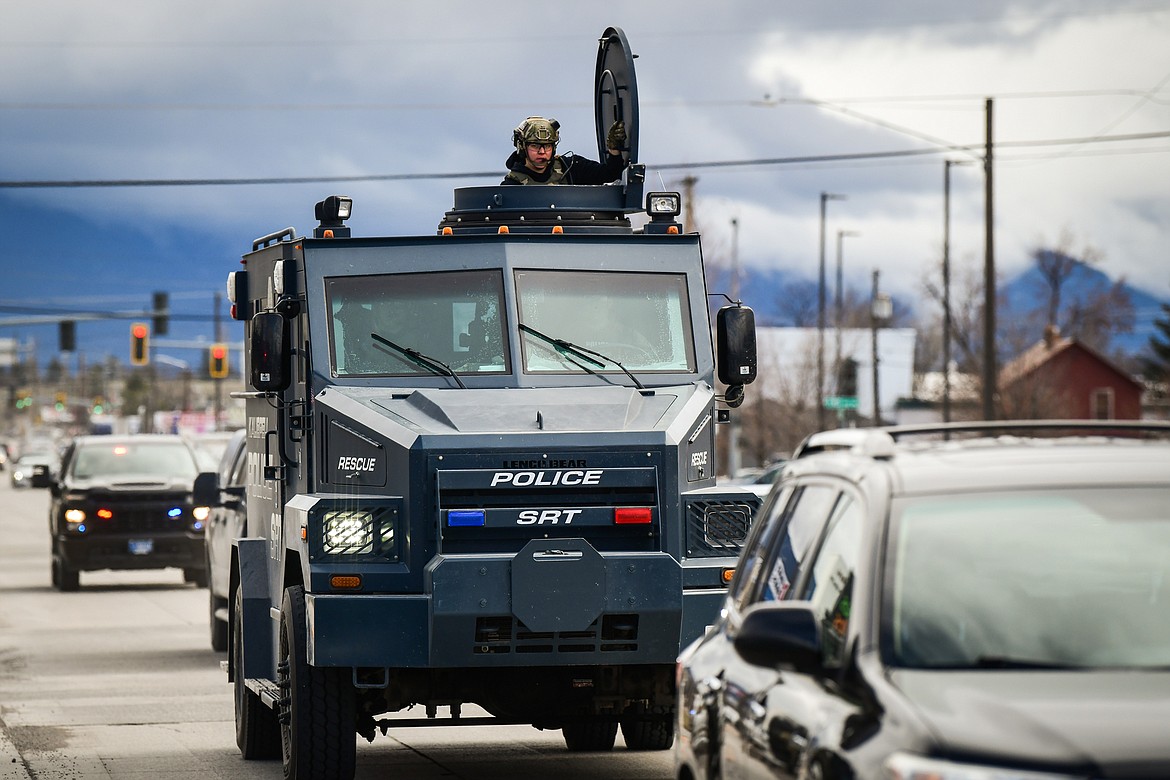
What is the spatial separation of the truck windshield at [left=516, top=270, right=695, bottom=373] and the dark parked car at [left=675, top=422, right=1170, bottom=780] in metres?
4.92

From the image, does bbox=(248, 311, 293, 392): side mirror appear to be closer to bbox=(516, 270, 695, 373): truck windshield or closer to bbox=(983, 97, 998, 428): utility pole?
bbox=(516, 270, 695, 373): truck windshield

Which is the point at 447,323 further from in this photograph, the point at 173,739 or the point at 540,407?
the point at 173,739

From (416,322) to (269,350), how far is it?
2.69 feet

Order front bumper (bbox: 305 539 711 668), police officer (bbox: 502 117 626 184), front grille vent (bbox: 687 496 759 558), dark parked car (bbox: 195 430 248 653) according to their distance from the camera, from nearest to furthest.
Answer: front bumper (bbox: 305 539 711 668) < front grille vent (bbox: 687 496 759 558) < police officer (bbox: 502 117 626 184) < dark parked car (bbox: 195 430 248 653)

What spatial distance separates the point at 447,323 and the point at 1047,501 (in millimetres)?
5951

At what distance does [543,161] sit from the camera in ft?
41.3

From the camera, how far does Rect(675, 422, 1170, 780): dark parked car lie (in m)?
4.10

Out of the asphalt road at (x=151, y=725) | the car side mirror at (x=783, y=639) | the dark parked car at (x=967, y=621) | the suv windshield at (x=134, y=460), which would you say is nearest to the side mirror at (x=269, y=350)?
the asphalt road at (x=151, y=725)

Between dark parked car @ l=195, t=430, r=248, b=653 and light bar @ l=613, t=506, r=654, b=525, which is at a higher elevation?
light bar @ l=613, t=506, r=654, b=525

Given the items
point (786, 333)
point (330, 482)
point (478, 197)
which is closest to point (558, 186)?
point (478, 197)

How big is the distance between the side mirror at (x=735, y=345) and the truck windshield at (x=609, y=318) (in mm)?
189

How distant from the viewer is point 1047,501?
A: 5.02 m

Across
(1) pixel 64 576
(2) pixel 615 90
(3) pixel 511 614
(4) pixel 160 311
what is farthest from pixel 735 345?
(4) pixel 160 311

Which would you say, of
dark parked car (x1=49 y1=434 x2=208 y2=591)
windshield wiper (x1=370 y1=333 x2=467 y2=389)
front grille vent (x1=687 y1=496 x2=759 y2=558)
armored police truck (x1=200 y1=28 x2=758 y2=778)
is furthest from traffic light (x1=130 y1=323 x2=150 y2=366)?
front grille vent (x1=687 y1=496 x2=759 y2=558)
